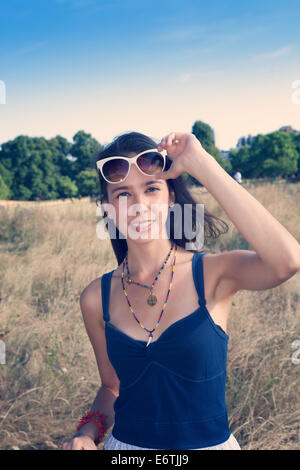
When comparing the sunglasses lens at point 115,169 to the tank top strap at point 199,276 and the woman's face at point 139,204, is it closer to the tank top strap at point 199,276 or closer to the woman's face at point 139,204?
the woman's face at point 139,204

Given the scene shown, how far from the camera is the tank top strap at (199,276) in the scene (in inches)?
59.9

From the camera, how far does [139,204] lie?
164 centimetres

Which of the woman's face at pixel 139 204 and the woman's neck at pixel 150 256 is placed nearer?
the woman's face at pixel 139 204

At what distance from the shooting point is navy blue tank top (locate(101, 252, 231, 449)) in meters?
1.43

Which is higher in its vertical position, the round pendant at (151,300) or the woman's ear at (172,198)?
the woman's ear at (172,198)

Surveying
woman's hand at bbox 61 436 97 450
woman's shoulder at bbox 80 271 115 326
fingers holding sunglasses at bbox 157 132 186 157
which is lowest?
woman's hand at bbox 61 436 97 450

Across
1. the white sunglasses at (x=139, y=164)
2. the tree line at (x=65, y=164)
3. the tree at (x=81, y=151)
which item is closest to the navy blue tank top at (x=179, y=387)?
the white sunglasses at (x=139, y=164)

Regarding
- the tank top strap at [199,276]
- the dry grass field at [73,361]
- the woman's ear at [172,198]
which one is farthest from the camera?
the dry grass field at [73,361]

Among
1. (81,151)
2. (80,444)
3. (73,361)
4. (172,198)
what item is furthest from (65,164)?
(80,444)

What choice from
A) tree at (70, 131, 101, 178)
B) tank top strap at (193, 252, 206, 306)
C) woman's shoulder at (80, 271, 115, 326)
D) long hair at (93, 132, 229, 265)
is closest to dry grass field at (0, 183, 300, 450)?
long hair at (93, 132, 229, 265)

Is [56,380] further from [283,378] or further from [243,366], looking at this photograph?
[283,378]

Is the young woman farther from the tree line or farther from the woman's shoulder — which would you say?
the tree line

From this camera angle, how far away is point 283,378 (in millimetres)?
2768
